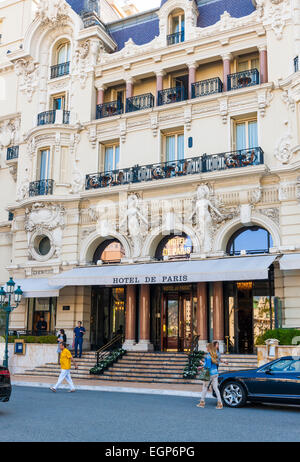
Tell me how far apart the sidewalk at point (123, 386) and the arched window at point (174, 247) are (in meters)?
6.15

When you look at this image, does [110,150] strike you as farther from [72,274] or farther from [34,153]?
[72,274]

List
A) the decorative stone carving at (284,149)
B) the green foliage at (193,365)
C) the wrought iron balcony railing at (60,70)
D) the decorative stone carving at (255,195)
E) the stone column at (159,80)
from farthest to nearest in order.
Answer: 1. the wrought iron balcony railing at (60,70)
2. the stone column at (159,80)
3. the decorative stone carving at (255,195)
4. the decorative stone carving at (284,149)
5. the green foliage at (193,365)

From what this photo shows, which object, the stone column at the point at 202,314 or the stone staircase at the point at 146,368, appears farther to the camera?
the stone column at the point at 202,314

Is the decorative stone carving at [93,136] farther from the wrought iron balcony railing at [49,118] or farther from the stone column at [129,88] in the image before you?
the stone column at [129,88]

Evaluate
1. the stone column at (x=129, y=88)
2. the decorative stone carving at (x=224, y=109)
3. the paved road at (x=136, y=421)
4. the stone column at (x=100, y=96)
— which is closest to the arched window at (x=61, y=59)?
the stone column at (x=100, y=96)

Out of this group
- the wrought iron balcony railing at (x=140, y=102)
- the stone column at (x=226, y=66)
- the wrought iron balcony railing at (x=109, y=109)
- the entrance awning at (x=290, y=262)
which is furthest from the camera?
the wrought iron balcony railing at (x=109, y=109)

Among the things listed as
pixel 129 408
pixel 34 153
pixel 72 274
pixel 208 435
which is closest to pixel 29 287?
pixel 72 274

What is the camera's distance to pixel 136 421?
379 inches

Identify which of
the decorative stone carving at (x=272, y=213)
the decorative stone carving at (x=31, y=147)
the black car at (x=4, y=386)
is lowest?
the black car at (x=4, y=386)

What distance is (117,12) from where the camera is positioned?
3002 centimetres

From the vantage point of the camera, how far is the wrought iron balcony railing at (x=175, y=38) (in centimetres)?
2362

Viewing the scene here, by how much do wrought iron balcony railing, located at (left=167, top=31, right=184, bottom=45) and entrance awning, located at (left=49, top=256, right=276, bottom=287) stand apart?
1028 centimetres

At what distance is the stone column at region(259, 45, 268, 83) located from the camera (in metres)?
21.2

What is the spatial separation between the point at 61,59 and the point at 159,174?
943cm
